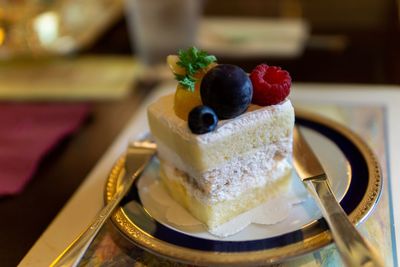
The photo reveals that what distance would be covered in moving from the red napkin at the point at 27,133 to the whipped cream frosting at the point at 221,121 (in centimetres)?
32

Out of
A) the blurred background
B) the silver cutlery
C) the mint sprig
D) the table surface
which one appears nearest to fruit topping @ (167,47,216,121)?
the mint sprig

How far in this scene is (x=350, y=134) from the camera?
0.88 m

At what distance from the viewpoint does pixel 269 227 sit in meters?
0.70

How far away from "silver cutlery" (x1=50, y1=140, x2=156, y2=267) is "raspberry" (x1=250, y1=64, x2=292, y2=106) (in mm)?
231

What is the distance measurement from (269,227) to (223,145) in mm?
131

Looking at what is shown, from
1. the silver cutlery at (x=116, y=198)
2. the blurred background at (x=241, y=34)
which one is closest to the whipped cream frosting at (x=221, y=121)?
the silver cutlery at (x=116, y=198)

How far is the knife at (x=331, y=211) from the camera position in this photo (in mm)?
581

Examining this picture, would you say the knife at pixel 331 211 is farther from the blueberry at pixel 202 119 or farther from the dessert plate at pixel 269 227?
the blueberry at pixel 202 119

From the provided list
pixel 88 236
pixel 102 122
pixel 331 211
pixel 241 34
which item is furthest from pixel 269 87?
pixel 241 34

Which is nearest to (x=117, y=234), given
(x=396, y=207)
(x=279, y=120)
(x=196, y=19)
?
(x=279, y=120)

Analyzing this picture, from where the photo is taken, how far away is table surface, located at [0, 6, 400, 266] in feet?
2.68

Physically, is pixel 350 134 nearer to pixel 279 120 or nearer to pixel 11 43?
pixel 279 120

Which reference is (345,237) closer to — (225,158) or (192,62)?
(225,158)

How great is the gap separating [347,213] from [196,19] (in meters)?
0.86
